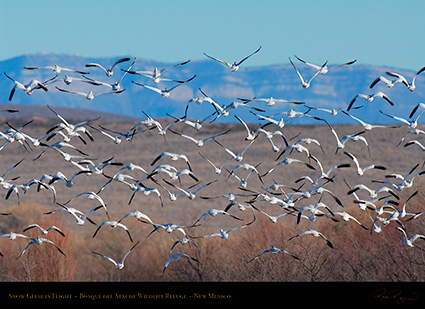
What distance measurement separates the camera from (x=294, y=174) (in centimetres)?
7975

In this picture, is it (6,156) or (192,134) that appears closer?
(6,156)

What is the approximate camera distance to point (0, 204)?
63.5m

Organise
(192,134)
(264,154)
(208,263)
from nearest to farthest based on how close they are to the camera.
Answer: (208,263), (264,154), (192,134)

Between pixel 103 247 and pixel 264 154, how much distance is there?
42394 mm

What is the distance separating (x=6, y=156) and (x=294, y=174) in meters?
31.6

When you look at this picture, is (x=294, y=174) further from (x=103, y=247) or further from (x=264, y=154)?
(x=103, y=247)

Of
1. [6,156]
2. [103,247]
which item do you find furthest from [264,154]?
[103,247]

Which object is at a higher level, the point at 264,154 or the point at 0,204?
the point at 0,204
